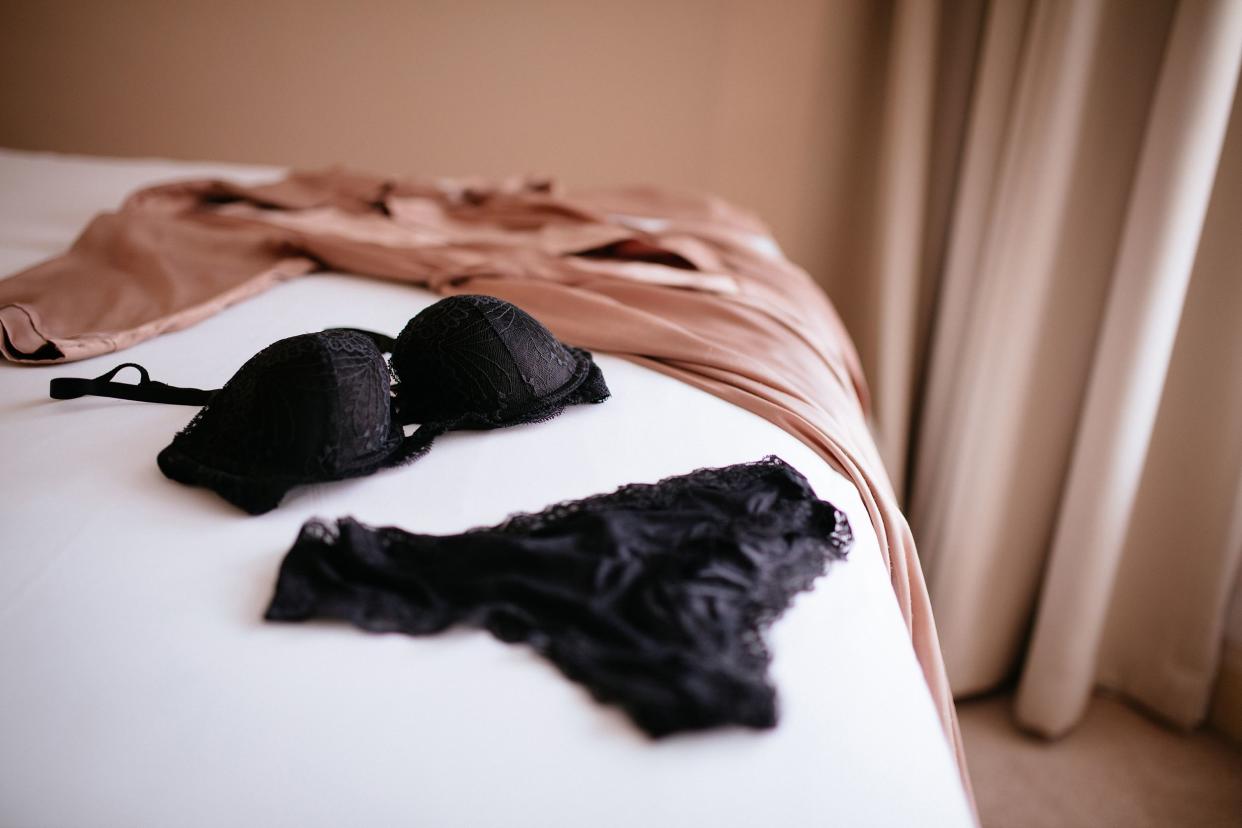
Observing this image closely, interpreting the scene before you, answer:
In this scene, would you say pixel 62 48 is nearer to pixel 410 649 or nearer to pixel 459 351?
pixel 459 351

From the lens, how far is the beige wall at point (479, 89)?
2.37 meters

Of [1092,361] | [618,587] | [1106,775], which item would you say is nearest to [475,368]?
[618,587]

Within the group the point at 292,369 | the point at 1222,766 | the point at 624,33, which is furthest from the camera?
the point at 624,33

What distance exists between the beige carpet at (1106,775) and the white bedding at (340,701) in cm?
102

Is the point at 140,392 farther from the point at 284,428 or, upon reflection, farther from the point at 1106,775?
the point at 1106,775

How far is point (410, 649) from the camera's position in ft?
1.92

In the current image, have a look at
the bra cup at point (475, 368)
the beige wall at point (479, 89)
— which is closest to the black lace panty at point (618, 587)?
the bra cup at point (475, 368)

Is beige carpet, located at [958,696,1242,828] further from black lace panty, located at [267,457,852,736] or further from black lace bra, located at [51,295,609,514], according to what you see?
black lace bra, located at [51,295,609,514]

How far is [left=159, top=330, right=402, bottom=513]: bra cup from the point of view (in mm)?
734

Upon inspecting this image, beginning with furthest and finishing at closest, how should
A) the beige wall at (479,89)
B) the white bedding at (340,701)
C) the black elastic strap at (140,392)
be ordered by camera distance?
the beige wall at (479,89) → the black elastic strap at (140,392) → the white bedding at (340,701)

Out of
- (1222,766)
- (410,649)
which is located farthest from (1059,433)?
(410,649)

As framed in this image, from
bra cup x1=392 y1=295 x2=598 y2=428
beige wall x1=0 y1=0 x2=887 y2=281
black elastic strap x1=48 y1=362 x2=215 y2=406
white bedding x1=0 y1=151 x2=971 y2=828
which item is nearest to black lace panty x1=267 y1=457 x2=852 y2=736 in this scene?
white bedding x1=0 y1=151 x2=971 y2=828

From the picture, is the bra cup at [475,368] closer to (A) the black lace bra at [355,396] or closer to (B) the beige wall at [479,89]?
(A) the black lace bra at [355,396]

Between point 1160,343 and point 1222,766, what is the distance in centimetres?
82
